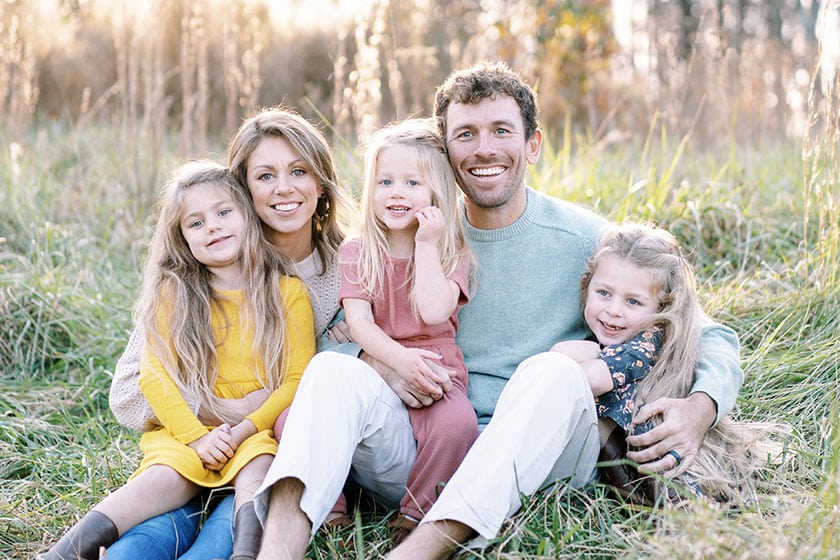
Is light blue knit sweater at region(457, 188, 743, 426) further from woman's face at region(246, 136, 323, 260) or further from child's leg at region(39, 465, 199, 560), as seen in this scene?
child's leg at region(39, 465, 199, 560)

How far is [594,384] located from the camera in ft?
7.25

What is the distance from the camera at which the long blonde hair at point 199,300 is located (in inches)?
95.3

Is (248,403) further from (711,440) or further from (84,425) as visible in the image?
(711,440)

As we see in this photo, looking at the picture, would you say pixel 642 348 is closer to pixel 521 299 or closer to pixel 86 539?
pixel 521 299

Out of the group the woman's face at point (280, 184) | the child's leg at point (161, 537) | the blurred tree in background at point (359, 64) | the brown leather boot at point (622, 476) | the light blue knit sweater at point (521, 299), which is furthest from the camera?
the blurred tree in background at point (359, 64)

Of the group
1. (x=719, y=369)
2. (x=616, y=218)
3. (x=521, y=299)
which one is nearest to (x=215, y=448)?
(x=521, y=299)

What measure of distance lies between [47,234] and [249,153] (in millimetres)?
1823

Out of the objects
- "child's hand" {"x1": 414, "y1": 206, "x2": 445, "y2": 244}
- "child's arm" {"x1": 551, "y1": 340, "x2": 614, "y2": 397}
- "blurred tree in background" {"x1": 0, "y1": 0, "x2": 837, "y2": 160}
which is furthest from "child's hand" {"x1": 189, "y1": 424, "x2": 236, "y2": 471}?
"blurred tree in background" {"x1": 0, "y1": 0, "x2": 837, "y2": 160}

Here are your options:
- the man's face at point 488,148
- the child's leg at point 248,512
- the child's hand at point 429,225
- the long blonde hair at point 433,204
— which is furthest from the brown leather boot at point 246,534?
the man's face at point 488,148

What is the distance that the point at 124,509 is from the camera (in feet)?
7.03

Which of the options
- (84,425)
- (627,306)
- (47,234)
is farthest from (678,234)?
(47,234)

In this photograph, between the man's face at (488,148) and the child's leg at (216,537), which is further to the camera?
the man's face at (488,148)

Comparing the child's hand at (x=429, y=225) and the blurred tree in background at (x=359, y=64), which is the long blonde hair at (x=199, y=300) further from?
the blurred tree in background at (x=359, y=64)

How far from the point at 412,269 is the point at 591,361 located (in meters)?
0.54
